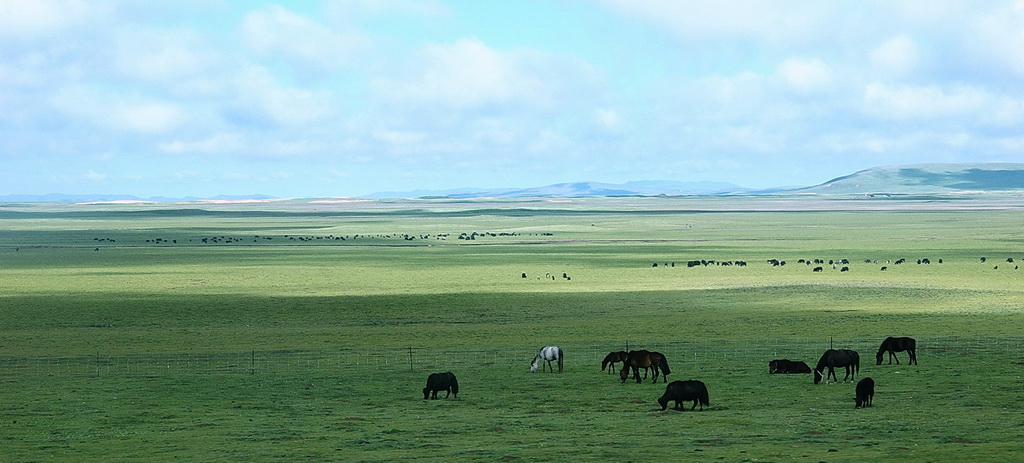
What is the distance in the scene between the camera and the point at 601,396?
84.0 ft

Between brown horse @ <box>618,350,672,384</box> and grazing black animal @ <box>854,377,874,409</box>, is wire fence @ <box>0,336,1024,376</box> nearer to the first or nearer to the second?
brown horse @ <box>618,350,672,384</box>

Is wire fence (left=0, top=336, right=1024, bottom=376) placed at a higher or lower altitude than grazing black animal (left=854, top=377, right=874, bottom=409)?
lower

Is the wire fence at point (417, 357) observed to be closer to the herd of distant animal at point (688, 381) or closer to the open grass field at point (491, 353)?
the open grass field at point (491, 353)

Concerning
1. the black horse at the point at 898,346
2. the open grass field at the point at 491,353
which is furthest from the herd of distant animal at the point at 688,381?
the open grass field at the point at 491,353

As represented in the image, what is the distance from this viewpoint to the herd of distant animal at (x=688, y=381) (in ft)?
74.8

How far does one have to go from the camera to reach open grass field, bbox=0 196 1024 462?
19.8m

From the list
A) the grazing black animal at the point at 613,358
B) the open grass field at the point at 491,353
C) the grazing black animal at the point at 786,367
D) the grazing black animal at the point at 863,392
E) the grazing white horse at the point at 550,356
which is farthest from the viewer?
the grazing white horse at the point at 550,356

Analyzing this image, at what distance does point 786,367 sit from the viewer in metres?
28.8

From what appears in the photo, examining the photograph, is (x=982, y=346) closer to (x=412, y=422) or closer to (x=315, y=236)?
(x=412, y=422)

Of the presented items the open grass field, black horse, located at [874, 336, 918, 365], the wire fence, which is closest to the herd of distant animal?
black horse, located at [874, 336, 918, 365]

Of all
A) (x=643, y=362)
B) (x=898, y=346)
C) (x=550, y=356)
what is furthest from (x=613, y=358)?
(x=898, y=346)

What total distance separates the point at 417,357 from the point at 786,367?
38.1ft

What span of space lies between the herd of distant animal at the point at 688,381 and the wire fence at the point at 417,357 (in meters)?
1.42

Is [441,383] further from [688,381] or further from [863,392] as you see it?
[863,392]
